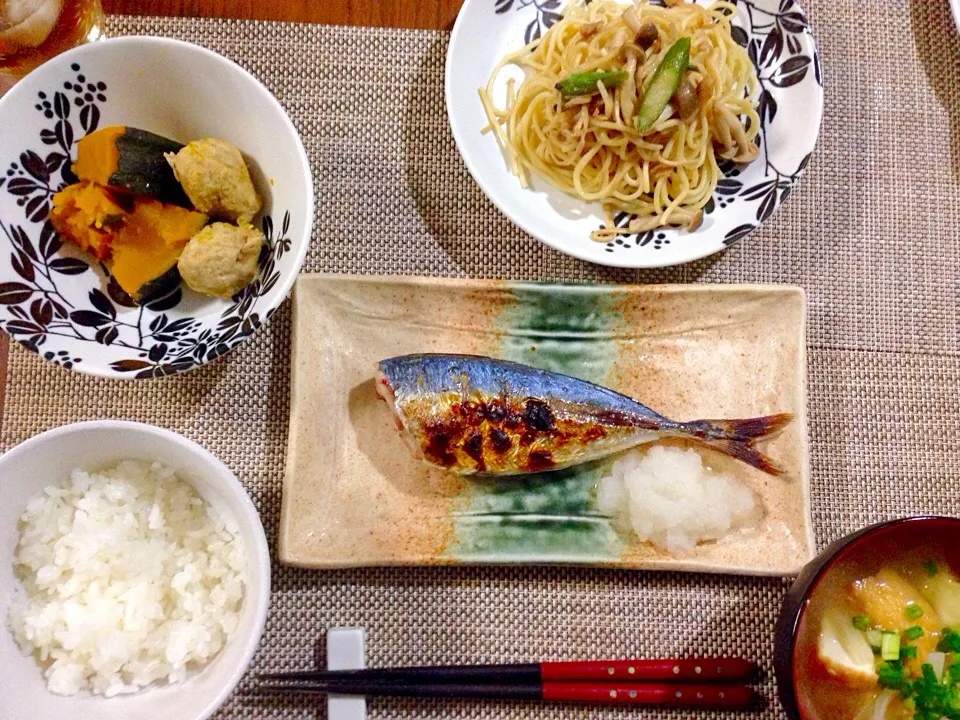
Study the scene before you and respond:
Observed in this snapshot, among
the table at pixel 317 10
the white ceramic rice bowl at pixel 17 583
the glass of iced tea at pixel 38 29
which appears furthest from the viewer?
the table at pixel 317 10

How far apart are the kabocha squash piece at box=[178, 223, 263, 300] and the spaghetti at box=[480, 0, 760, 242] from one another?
2.38 feet

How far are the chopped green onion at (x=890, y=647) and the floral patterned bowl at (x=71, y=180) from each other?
1.44 meters

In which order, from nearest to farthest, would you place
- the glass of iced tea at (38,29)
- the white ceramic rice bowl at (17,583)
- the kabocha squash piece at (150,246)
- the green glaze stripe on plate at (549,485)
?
1. the white ceramic rice bowl at (17,583)
2. the kabocha squash piece at (150,246)
3. the glass of iced tea at (38,29)
4. the green glaze stripe on plate at (549,485)

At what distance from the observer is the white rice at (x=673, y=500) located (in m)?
1.72

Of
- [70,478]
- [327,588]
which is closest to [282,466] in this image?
[327,588]

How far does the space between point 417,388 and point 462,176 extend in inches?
24.7

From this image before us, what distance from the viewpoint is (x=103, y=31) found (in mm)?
1869

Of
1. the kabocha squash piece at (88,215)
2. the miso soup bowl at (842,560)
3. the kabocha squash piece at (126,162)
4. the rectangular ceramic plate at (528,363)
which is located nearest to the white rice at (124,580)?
the rectangular ceramic plate at (528,363)

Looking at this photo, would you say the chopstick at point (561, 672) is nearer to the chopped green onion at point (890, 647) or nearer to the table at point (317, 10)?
the chopped green onion at point (890, 647)

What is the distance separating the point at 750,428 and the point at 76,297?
1.59m

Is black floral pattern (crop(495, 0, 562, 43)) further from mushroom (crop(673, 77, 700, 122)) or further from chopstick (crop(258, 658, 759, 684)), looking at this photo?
chopstick (crop(258, 658, 759, 684))

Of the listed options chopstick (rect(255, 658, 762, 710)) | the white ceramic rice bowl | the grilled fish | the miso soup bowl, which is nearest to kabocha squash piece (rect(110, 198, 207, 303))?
the white ceramic rice bowl

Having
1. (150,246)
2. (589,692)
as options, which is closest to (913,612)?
(589,692)

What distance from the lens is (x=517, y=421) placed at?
1732 millimetres
